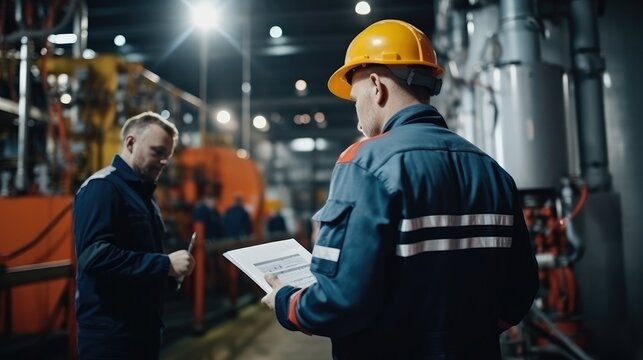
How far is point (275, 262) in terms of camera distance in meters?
Answer: 1.79

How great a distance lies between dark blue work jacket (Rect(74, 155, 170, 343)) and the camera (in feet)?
7.81

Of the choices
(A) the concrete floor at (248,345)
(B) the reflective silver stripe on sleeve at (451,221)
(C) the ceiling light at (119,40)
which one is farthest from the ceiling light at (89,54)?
(B) the reflective silver stripe on sleeve at (451,221)

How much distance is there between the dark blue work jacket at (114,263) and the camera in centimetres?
238

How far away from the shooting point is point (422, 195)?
1434 millimetres

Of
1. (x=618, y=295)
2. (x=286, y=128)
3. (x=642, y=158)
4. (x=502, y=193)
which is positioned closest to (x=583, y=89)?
(x=642, y=158)

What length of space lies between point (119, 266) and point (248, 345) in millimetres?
4032

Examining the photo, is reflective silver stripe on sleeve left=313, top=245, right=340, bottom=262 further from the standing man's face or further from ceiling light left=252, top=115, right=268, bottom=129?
ceiling light left=252, top=115, right=268, bottom=129

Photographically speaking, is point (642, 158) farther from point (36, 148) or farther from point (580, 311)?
point (36, 148)

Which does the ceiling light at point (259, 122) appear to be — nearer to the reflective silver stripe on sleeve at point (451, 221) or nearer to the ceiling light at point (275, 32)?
the ceiling light at point (275, 32)

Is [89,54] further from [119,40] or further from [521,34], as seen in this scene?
[521,34]

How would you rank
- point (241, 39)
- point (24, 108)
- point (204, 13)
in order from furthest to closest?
1. point (241, 39)
2. point (204, 13)
3. point (24, 108)

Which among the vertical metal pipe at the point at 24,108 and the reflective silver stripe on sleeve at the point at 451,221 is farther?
the vertical metal pipe at the point at 24,108

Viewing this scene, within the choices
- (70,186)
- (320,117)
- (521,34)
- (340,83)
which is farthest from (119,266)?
(320,117)

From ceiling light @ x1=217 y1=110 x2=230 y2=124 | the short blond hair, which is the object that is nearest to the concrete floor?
the short blond hair
